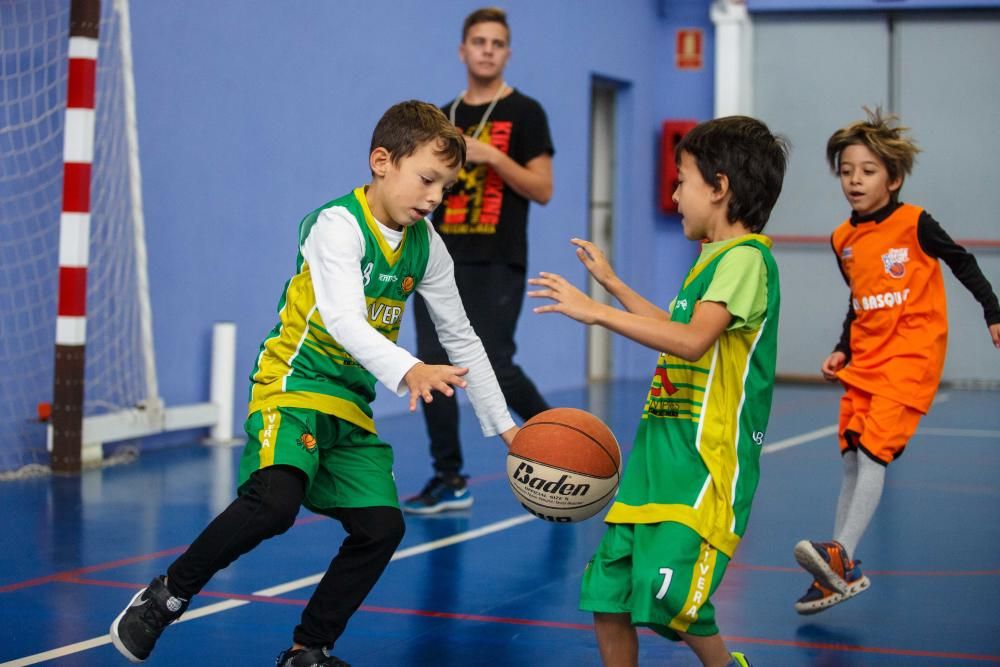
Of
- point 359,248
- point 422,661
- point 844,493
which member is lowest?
point 422,661

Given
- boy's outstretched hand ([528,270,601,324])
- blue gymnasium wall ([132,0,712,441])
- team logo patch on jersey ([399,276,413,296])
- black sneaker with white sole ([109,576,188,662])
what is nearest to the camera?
boy's outstretched hand ([528,270,601,324])

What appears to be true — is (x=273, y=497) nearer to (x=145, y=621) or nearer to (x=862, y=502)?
(x=145, y=621)

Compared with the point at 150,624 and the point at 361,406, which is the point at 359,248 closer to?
the point at 361,406

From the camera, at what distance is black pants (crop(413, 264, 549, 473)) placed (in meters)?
5.45

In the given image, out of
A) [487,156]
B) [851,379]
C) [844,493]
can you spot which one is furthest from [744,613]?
[487,156]

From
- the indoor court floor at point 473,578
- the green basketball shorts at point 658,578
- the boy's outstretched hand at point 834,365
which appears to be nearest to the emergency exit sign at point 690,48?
the indoor court floor at point 473,578

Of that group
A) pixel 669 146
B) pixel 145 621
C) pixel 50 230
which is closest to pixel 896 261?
pixel 145 621

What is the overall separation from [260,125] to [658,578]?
5.67m

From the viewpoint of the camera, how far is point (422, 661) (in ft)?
11.2

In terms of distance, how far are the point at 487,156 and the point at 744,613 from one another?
210 centimetres

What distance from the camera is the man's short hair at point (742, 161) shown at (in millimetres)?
2934

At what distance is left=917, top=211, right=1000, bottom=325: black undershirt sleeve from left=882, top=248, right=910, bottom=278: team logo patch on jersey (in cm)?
6

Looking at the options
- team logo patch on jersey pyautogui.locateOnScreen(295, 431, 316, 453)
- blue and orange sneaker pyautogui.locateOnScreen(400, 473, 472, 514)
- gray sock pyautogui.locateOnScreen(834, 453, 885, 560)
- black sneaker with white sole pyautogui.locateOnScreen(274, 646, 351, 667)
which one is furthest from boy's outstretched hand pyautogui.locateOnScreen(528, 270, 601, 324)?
blue and orange sneaker pyautogui.locateOnScreen(400, 473, 472, 514)

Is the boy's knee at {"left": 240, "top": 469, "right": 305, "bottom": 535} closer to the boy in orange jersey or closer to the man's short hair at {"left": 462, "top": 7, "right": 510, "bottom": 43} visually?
the boy in orange jersey
